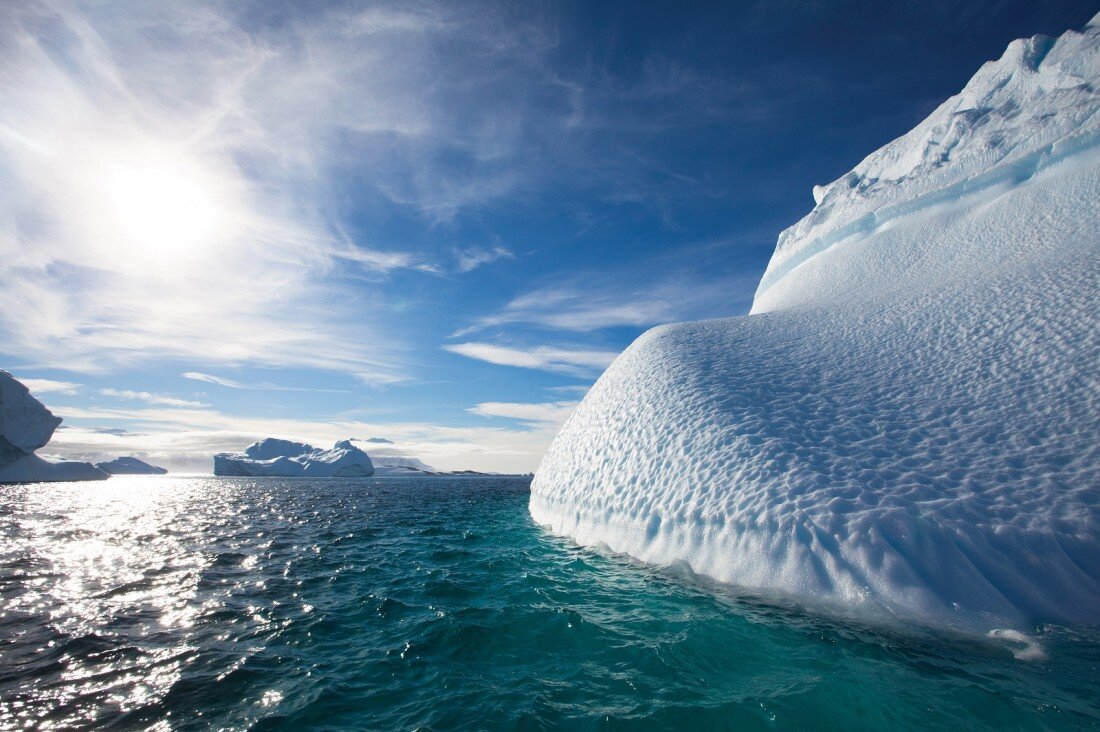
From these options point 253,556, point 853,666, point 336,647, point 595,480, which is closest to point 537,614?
point 336,647

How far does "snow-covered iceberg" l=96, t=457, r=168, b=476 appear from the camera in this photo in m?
116

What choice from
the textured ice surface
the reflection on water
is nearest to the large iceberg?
the reflection on water

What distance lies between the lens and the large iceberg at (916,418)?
6.18 m

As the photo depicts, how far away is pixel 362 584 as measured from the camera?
29.0 ft

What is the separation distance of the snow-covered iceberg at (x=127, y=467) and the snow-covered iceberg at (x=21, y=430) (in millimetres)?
76157

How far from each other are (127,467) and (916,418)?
16886 cm

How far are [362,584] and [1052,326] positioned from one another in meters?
17.6

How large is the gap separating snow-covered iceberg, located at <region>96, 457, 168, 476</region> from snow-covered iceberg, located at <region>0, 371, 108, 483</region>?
76157 millimetres

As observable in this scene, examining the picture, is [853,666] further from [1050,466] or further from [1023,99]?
[1023,99]

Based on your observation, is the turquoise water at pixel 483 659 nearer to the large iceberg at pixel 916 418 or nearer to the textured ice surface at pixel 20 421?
the large iceberg at pixel 916 418

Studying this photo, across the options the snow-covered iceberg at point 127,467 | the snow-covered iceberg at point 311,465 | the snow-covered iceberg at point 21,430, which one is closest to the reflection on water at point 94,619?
the snow-covered iceberg at point 21,430

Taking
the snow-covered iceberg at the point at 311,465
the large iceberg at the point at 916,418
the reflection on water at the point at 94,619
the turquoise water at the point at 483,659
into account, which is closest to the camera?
the turquoise water at the point at 483,659

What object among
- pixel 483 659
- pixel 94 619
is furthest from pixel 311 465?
pixel 483 659

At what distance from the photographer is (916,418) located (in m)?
9.42
